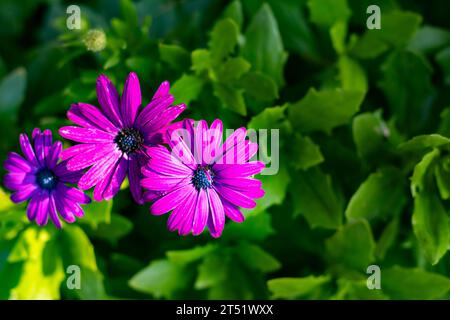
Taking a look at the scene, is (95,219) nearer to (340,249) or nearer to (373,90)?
(340,249)

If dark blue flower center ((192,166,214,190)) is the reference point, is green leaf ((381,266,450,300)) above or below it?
below

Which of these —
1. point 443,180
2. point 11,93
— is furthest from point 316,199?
point 11,93

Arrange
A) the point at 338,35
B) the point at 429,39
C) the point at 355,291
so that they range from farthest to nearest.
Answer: the point at 429,39
the point at 338,35
the point at 355,291

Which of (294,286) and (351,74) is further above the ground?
(351,74)

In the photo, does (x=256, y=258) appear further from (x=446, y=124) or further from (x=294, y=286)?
(x=446, y=124)

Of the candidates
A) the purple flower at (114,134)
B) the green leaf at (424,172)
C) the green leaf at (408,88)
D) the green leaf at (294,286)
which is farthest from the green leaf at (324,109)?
the purple flower at (114,134)

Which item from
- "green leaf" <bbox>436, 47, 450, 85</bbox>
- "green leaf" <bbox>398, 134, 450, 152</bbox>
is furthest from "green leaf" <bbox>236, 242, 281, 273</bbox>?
"green leaf" <bbox>436, 47, 450, 85</bbox>

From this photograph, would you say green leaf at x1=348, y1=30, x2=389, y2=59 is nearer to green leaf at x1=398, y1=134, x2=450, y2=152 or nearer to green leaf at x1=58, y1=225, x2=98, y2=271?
green leaf at x1=398, y1=134, x2=450, y2=152
